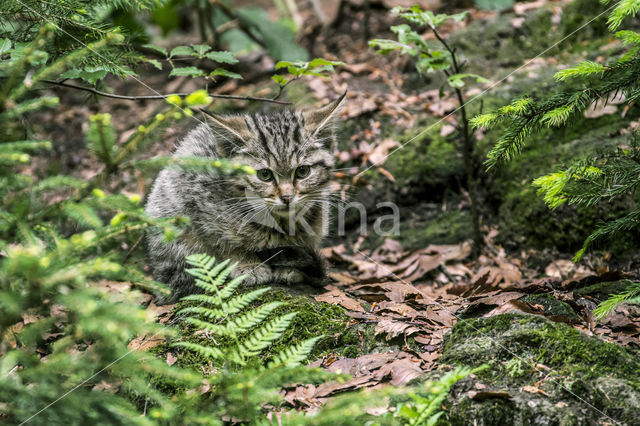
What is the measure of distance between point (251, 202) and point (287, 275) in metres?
0.73

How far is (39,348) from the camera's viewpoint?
3.57m

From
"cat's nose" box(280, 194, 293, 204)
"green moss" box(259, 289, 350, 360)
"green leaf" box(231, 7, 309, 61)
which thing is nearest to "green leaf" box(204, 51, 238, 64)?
"cat's nose" box(280, 194, 293, 204)

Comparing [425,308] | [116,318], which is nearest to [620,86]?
[425,308]

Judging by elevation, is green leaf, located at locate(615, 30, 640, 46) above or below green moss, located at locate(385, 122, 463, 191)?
above

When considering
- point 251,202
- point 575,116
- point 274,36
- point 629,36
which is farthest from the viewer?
point 274,36

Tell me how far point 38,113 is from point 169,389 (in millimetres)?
7697

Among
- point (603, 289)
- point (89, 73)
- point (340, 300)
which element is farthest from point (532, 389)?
point (89, 73)

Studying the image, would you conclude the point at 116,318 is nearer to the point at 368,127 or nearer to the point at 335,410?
the point at 335,410

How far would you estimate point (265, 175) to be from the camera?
4434 mm

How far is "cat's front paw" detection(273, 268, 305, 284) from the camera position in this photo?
4375mm

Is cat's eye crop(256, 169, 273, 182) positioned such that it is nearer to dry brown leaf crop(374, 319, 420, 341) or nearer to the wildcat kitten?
the wildcat kitten

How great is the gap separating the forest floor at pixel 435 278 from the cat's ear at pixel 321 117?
53.9 inches

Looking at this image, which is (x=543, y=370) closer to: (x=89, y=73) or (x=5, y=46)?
(x=89, y=73)

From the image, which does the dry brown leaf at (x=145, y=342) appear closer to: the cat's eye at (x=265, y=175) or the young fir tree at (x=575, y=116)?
the cat's eye at (x=265, y=175)
